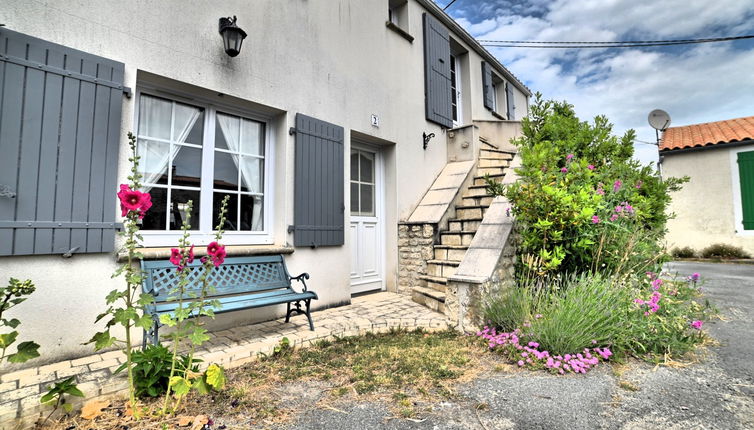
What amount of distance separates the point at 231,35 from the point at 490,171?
426 cm

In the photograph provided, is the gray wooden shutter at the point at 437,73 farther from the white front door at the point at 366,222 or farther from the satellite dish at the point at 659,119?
the satellite dish at the point at 659,119

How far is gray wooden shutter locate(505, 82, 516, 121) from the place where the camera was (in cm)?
922

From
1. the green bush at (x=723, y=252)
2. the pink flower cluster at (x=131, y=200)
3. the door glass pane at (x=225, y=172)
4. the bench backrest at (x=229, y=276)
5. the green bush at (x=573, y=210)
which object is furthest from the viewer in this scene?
the green bush at (x=723, y=252)

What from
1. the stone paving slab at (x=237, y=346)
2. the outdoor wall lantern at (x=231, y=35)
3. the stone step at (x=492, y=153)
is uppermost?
the outdoor wall lantern at (x=231, y=35)

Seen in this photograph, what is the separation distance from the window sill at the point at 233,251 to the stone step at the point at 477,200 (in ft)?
9.53

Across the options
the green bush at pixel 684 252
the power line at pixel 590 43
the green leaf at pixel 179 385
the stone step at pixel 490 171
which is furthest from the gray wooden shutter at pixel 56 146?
the green bush at pixel 684 252

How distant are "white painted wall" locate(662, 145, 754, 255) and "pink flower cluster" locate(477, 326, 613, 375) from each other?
32.2ft

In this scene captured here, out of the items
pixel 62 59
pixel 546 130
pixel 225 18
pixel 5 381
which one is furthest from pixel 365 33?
pixel 5 381

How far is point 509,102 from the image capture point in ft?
30.8

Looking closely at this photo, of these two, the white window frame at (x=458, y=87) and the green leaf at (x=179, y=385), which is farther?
the white window frame at (x=458, y=87)

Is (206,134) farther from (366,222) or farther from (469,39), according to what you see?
(469,39)

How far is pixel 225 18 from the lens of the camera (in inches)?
124

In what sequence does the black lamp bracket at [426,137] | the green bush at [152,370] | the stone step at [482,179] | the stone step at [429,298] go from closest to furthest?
the green bush at [152,370] → the stone step at [429,298] → the stone step at [482,179] → the black lamp bracket at [426,137]

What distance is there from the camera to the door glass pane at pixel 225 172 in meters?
3.35
